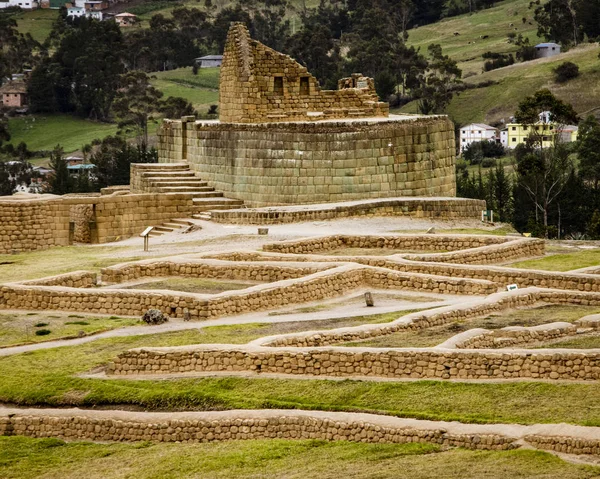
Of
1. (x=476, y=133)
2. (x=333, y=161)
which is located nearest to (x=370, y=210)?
(x=333, y=161)

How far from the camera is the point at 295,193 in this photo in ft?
158

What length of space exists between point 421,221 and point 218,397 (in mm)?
19001

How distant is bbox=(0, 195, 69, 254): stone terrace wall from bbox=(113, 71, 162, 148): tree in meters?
57.6

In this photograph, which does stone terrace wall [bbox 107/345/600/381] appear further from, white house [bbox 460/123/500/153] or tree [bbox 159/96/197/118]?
white house [bbox 460/123/500/153]

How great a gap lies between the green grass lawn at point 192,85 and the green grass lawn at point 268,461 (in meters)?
88.2

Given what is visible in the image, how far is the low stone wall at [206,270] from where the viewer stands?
119 ft

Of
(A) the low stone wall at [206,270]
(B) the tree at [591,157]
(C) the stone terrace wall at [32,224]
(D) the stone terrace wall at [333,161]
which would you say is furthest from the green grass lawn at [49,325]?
(B) the tree at [591,157]

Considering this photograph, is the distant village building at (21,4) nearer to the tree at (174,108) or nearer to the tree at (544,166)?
the tree at (174,108)

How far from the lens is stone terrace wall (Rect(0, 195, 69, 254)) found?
4603 cm

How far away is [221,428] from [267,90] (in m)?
27.2

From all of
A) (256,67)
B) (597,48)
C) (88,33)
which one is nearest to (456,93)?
(597,48)

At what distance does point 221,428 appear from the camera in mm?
25828

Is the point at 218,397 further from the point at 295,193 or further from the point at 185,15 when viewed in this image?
the point at 185,15

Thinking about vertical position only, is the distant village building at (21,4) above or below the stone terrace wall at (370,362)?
above
